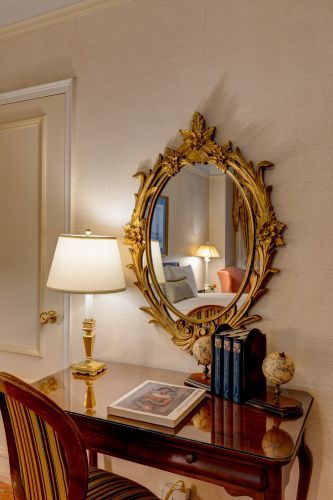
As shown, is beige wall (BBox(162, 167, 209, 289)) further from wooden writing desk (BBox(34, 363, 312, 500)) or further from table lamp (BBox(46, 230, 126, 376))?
wooden writing desk (BBox(34, 363, 312, 500))

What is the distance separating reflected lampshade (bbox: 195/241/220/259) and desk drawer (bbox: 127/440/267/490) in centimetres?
79

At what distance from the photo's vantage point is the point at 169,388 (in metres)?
1.54

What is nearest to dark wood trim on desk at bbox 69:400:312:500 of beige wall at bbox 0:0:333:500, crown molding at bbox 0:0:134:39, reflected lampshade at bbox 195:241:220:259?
beige wall at bbox 0:0:333:500

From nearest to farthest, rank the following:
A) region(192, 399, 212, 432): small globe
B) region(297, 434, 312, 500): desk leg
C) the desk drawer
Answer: the desk drawer
region(192, 399, 212, 432): small globe
region(297, 434, 312, 500): desk leg

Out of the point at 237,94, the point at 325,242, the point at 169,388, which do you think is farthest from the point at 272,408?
the point at 237,94

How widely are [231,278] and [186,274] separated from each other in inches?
8.3

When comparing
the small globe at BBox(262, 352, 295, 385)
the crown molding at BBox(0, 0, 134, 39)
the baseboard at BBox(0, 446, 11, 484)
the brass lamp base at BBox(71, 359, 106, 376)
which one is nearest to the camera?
the small globe at BBox(262, 352, 295, 385)

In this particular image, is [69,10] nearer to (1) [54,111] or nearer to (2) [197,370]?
(1) [54,111]

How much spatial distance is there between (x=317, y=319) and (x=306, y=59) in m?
1.02

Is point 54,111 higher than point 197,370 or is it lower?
higher

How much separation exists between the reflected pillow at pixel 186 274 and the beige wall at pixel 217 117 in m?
0.24

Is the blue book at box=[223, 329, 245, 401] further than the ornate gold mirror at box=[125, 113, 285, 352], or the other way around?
the ornate gold mirror at box=[125, 113, 285, 352]

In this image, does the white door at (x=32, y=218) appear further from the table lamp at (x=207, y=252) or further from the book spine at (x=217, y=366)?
the book spine at (x=217, y=366)

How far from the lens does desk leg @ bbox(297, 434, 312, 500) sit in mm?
1540
